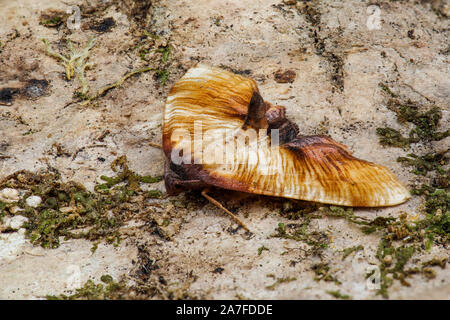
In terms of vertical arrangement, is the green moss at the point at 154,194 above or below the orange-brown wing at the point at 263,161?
below

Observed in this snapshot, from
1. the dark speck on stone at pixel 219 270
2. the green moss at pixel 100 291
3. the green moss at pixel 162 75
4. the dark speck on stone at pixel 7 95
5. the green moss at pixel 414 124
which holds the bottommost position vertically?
the green moss at pixel 100 291

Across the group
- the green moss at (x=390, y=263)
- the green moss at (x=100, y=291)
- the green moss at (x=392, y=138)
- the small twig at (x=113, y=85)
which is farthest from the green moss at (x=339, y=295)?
the small twig at (x=113, y=85)

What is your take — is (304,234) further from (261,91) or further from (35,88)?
(35,88)

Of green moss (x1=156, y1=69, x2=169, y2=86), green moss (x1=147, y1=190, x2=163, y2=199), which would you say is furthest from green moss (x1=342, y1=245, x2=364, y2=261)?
green moss (x1=156, y1=69, x2=169, y2=86)

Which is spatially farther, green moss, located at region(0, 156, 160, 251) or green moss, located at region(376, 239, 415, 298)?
green moss, located at region(0, 156, 160, 251)

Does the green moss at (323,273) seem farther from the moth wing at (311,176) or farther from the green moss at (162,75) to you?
the green moss at (162,75)

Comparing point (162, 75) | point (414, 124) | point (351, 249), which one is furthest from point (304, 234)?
point (162, 75)

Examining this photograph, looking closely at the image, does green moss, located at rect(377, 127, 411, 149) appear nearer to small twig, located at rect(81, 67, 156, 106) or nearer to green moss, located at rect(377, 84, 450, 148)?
green moss, located at rect(377, 84, 450, 148)
